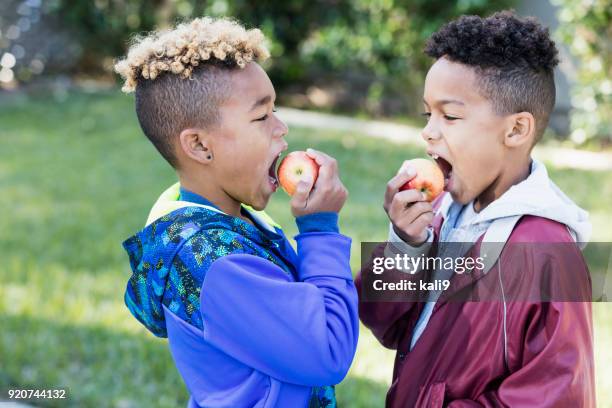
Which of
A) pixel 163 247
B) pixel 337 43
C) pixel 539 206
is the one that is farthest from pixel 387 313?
pixel 337 43

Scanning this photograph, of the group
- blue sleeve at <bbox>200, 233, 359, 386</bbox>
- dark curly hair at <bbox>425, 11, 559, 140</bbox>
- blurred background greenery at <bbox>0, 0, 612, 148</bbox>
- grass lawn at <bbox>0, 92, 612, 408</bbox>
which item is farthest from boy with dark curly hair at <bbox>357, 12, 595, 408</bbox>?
blurred background greenery at <bbox>0, 0, 612, 148</bbox>

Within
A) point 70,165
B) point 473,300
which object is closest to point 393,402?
point 473,300

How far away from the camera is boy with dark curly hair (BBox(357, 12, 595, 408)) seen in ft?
6.17

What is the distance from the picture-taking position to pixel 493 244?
199 centimetres

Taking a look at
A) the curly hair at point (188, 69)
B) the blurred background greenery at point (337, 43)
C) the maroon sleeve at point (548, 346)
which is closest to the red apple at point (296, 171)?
the curly hair at point (188, 69)

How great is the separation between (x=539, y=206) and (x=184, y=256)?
0.87 meters

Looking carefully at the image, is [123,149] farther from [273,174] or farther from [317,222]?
[317,222]

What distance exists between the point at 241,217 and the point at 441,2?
26.0ft

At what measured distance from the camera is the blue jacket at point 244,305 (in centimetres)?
186

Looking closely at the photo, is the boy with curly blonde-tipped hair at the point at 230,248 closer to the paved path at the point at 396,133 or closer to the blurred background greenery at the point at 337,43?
the blurred background greenery at the point at 337,43

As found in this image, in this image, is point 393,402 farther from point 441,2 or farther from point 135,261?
point 441,2

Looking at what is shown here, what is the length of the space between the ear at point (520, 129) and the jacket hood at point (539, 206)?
3.8 inches

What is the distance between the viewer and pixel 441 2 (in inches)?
378

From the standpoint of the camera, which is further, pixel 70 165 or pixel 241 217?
pixel 70 165
